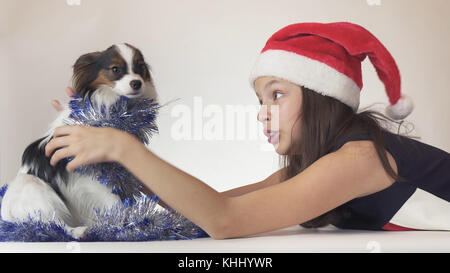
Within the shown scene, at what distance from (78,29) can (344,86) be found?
111cm

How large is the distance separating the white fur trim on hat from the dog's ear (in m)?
0.44

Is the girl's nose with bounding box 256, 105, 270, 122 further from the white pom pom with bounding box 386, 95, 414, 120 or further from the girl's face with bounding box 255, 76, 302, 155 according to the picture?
the white pom pom with bounding box 386, 95, 414, 120

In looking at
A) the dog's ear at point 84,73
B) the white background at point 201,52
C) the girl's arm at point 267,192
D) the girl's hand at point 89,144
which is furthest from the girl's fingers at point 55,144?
the white background at point 201,52

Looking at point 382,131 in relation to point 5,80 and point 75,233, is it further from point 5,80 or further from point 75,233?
point 5,80

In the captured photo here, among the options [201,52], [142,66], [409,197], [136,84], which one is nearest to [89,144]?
[136,84]

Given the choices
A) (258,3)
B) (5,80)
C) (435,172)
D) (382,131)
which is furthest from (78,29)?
(435,172)

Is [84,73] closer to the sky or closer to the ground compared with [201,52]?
closer to the ground

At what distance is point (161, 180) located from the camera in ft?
2.70

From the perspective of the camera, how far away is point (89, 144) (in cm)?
85

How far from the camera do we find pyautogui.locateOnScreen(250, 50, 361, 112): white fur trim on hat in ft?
3.60

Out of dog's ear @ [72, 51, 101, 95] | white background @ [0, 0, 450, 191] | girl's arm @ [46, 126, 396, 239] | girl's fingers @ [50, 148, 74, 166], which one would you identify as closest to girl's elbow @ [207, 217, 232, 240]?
girl's arm @ [46, 126, 396, 239]

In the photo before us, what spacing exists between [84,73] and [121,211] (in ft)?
1.52

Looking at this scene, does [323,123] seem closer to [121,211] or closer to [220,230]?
[220,230]
